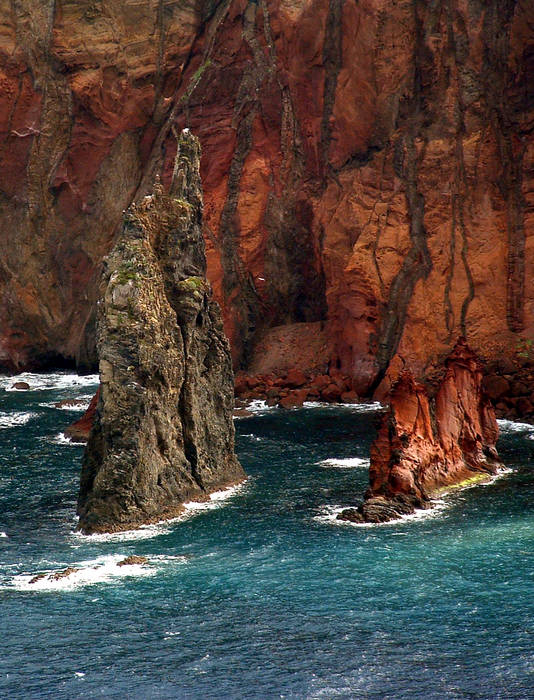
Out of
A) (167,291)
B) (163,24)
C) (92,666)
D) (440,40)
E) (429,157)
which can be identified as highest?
(163,24)

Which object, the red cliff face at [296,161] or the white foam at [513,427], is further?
the red cliff face at [296,161]

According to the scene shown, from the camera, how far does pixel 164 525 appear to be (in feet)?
147

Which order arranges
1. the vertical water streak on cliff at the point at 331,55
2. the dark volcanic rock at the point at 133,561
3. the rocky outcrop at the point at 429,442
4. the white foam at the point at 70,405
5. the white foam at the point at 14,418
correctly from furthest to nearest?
the vertical water streak on cliff at the point at 331,55 → the white foam at the point at 70,405 → the white foam at the point at 14,418 → the rocky outcrop at the point at 429,442 → the dark volcanic rock at the point at 133,561

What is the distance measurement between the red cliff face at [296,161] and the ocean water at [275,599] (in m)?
32.4

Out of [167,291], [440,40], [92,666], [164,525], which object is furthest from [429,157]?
[92,666]

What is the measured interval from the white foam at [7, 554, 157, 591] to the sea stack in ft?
14.5

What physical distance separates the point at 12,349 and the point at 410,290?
42365mm

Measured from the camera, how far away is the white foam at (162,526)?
141 ft

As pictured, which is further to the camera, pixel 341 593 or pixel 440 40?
pixel 440 40

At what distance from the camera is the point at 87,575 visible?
125 feet

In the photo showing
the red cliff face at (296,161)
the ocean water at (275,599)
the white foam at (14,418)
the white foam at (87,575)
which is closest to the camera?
the ocean water at (275,599)

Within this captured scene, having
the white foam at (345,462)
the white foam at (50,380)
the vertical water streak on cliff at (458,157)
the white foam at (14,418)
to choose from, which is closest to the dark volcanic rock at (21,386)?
the white foam at (50,380)

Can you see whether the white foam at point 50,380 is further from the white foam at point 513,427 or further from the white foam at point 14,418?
the white foam at point 513,427

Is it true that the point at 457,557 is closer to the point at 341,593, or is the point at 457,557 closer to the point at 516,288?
the point at 341,593
